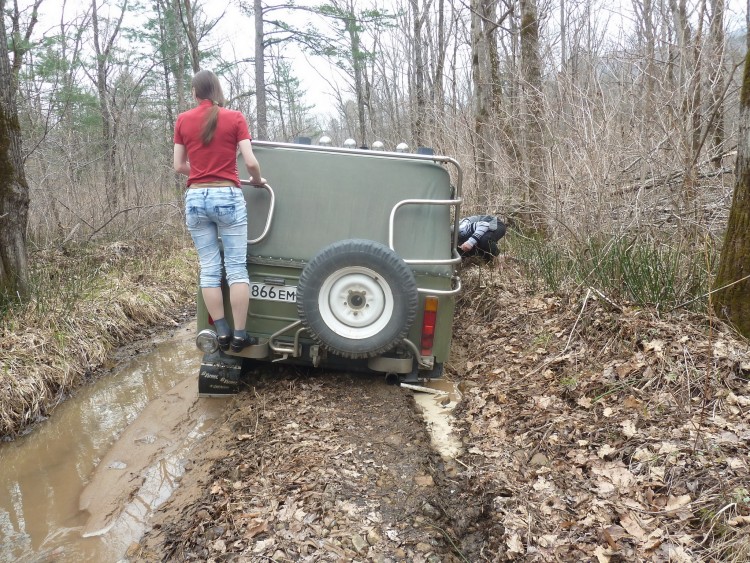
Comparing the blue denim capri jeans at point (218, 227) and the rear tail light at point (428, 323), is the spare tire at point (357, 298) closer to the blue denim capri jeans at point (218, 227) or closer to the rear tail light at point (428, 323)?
the rear tail light at point (428, 323)

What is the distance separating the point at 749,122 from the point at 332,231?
2946 mm

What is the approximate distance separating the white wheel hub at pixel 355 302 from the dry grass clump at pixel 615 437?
1.03 m

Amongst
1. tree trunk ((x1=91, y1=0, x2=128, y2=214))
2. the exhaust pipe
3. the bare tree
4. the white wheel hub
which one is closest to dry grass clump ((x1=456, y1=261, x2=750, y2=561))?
the exhaust pipe

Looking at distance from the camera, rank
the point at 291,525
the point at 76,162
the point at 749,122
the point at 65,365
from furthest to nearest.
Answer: the point at 76,162
the point at 65,365
the point at 749,122
the point at 291,525

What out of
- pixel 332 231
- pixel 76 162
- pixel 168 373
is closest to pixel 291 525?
pixel 332 231

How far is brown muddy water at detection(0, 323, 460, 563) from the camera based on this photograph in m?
2.97

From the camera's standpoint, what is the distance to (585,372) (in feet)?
12.8

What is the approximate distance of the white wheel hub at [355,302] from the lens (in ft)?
12.7

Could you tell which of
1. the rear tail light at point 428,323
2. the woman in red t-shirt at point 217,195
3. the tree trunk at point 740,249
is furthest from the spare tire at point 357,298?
the tree trunk at point 740,249

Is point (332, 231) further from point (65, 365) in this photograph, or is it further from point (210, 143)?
point (65, 365)

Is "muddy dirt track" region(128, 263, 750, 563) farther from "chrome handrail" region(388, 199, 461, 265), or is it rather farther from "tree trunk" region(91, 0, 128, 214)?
"tree trunk" region(91, 0, 128, 214)

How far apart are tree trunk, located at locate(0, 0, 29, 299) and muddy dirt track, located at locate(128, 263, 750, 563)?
2.92 m

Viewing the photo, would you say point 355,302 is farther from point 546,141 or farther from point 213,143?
point 546,141

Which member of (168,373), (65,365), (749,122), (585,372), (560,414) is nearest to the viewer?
(749,122)
